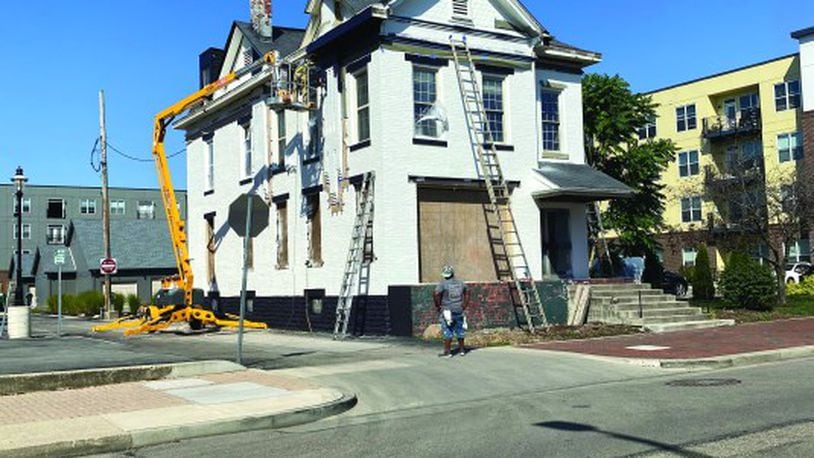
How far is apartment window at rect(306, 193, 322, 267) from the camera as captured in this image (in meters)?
23.6

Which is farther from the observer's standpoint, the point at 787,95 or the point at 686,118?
the point at 686,118

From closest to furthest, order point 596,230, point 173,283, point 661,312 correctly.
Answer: point 661,312 < point 596,230 < point 173,283

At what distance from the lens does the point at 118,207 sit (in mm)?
90688

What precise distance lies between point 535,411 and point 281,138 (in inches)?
682

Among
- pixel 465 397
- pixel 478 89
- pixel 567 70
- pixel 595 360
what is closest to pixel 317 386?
pixel 465 397

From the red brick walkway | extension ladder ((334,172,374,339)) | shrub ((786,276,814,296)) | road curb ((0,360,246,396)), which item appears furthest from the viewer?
shrub ((786,276,814,296))

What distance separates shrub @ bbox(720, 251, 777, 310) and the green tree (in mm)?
5953

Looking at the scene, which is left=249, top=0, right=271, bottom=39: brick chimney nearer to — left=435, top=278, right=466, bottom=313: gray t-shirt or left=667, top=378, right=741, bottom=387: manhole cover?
left=435, top=278, right=466, bottom=313: gray t-shirt

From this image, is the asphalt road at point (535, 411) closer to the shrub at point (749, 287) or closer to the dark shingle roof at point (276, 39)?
the shrub at point (749, 287)

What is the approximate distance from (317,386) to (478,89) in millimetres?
11670

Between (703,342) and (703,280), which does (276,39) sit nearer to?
(703,342)

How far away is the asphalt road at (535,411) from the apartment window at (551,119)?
939 cm

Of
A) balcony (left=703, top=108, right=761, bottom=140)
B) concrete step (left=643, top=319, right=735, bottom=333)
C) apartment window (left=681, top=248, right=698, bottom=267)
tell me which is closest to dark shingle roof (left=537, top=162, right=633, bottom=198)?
concrete step (left=643, top=319, right=735, bottom=333)

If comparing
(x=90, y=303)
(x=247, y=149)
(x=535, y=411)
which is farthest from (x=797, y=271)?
(x=535, y=411)
